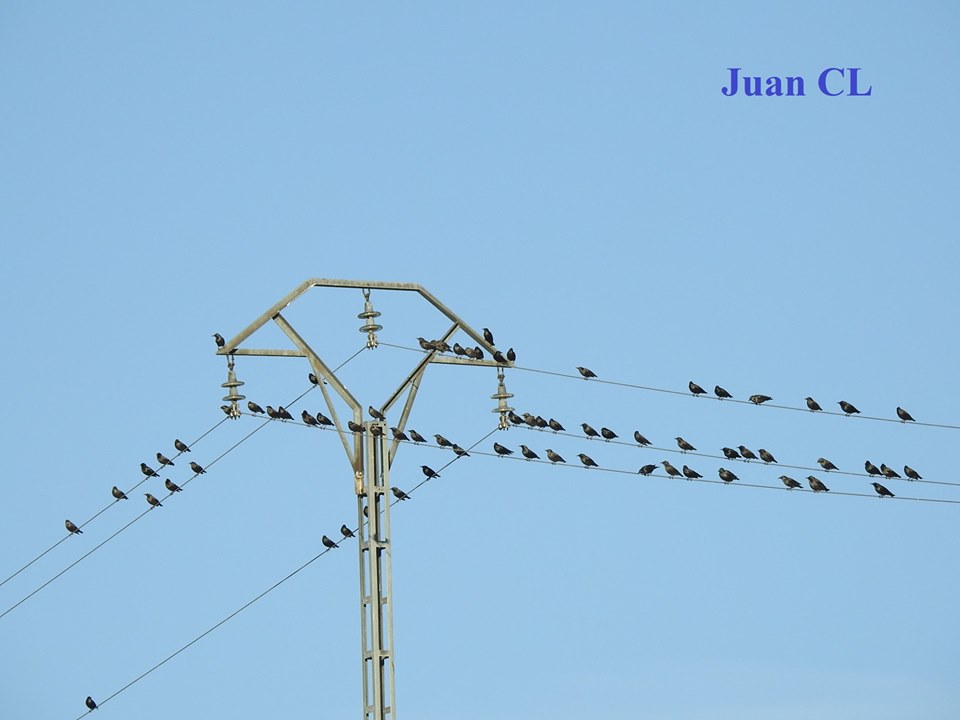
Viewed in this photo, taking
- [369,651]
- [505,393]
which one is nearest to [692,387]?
[505,393]

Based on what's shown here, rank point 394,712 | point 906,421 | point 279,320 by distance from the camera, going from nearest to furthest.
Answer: point 394,712, point 279,320, point 906,421

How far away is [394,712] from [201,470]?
548 inches

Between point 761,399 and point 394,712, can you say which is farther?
point 761,399

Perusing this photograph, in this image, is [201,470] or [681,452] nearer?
[681,452]

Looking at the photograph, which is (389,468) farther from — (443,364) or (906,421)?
(906,421)

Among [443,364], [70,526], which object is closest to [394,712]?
[443,364]

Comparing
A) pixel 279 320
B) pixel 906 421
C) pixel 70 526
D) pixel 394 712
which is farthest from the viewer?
pixel 70 526

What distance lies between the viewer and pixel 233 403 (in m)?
33.2

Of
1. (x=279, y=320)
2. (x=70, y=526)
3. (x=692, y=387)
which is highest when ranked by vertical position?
(x=279, y=320)

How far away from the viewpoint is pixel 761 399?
42.4 metres

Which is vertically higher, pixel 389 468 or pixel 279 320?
pixel 279 320

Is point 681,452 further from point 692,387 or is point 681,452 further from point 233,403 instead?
point 233,403

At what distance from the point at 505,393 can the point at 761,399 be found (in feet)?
32.1

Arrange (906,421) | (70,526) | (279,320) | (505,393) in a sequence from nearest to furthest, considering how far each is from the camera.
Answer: (279,320) → (505,393) → (906,421) → (70,526)
